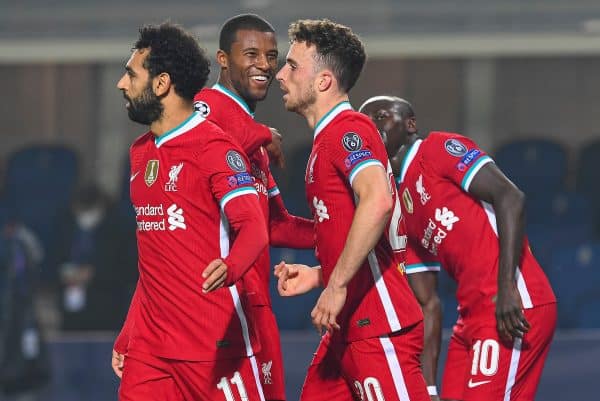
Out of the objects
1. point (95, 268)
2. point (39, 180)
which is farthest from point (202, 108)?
point (39, 180)

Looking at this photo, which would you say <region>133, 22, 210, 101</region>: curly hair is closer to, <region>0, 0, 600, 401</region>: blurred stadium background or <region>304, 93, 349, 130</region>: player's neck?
<region>304, 93, 349, 130</region>: player's neck

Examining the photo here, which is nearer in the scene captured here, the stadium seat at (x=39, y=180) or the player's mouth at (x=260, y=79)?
the player's mouth at (x=260, y=79)

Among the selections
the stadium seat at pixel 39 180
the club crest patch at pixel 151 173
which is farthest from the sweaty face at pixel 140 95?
the stadium seat at pixel 39 180

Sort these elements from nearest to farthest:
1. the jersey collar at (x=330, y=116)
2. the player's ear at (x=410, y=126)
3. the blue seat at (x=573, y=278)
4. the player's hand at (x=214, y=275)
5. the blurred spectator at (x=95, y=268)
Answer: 1. the player's hand at (x=214, y=275)
2. the jersey collar at (x=330, y=116)
3. the player's ear at (x=410, y=126)
4. the blue seat at (x=573, y=278)
5. the blurred spectator at (x=95, y=268)

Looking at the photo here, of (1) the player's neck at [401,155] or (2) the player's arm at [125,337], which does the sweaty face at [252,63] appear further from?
(2) the player's arm at [125,337]

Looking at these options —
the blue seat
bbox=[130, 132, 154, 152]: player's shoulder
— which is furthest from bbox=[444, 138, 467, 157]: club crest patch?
the blue seat

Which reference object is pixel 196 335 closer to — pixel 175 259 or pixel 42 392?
pixel 175 259

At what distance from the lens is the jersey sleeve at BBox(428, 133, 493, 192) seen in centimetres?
484

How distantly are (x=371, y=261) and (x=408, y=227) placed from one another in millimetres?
930

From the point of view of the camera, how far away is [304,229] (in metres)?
4.99

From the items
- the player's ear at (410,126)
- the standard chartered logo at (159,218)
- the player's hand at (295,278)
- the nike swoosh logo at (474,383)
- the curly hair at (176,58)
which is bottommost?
the nike swoosh logo at (474,383)

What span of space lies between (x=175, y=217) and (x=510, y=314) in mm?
1345

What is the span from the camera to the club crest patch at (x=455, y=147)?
491cm

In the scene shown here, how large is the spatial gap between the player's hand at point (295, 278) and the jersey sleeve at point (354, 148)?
490mm
